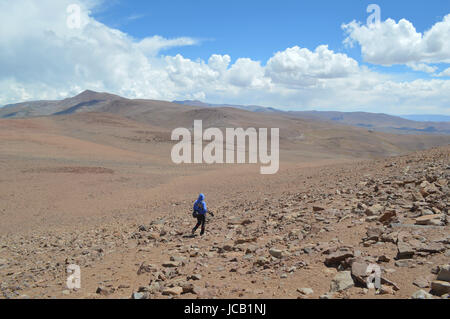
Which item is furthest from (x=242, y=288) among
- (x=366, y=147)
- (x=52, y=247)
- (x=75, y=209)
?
(x=366, y=147)

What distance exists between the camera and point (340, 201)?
10.0m

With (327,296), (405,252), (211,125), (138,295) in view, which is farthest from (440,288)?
(211,125)

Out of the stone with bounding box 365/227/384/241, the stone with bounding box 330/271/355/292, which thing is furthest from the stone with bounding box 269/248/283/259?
the stone with bounding box 365/227/384/241

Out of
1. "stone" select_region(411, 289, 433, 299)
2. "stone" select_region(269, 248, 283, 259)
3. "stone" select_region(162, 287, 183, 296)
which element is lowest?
"stone" select_region(162, 287, 183, 296)

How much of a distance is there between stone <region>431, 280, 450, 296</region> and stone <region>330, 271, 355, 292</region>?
3.39ft

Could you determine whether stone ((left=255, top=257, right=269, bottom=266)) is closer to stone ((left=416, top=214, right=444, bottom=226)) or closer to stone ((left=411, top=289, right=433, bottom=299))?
stone ((left=411, top=289, right=433, bottom=299))

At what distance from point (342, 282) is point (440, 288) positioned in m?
1.26

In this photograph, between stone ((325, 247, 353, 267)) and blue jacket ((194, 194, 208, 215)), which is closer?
stone ((325, 247, 353, 267))

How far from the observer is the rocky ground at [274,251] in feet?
17.0

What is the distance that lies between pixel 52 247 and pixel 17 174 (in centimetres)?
1604

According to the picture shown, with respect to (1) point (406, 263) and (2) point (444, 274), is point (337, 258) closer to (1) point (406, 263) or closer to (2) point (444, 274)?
(1) point (406, 263)

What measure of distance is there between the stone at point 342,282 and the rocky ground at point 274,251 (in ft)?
0.05

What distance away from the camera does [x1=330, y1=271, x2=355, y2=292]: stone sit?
489 cm
